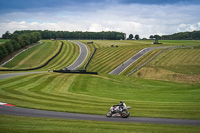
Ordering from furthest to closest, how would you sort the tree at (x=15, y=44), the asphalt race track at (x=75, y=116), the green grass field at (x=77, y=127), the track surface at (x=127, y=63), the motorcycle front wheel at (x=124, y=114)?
the tree at (x=15, y=44), the track surface at (x=127, y=63), the motorcycle front wheel at (x=124, y=114), the asphalt race track at (x=75, y=116), the green grass field at (x=77, y=127)

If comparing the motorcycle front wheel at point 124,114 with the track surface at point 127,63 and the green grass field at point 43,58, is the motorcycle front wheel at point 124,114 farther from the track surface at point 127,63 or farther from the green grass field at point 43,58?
the green grass field at point 43,58

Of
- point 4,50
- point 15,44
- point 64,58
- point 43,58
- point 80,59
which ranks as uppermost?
point 15,44

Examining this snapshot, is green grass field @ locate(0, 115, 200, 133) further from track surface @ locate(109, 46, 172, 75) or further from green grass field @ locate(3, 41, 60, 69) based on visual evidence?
green grass field @ locate(3, 41, 60, 69)

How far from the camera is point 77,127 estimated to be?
1727 centimetres

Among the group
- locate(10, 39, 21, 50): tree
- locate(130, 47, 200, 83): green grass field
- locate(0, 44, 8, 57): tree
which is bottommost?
locate(130, 47, 200, 83): green grass field

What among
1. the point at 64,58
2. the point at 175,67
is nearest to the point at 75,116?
the point at 175,67

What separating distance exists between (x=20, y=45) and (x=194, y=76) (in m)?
90.9

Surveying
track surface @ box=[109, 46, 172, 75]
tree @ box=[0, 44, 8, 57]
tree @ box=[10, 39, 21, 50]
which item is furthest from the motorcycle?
tree @ box=[10, 39, 21, 50]

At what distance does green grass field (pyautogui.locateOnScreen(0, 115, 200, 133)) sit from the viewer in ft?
53.7

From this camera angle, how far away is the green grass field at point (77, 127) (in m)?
16.4

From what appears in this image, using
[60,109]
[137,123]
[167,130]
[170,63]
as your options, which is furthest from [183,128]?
[170,63]

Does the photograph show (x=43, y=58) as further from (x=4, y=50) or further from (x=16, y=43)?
(x=16, y=43)

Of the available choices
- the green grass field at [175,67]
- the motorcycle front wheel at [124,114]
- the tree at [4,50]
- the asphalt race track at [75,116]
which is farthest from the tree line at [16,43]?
the motorcycle front wheel at [124,114]

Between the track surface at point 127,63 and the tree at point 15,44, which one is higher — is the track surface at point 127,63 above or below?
below
